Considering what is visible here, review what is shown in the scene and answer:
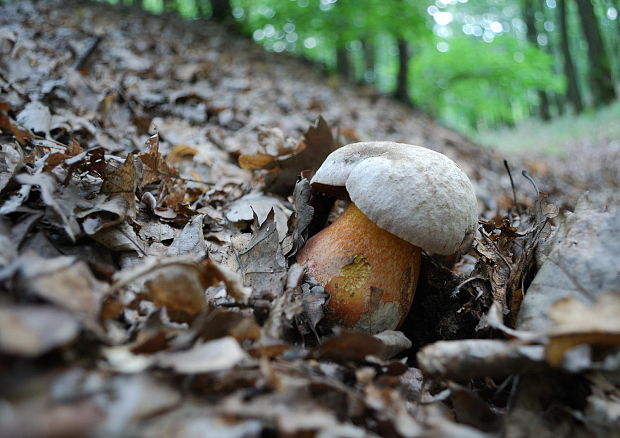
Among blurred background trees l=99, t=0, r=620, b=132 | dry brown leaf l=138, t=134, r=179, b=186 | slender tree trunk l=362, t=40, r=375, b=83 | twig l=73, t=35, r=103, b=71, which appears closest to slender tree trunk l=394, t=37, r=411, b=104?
blurred background trees l=99, t=0, r=620, b=132

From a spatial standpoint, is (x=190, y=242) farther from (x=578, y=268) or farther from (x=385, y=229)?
(x=578, y=268)

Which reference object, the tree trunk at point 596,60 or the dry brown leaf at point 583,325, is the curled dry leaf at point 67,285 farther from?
the tree trunk at point 596,60

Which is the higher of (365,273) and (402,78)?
(365,273)

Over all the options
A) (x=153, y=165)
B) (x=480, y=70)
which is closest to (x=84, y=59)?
(x=153, y=165)

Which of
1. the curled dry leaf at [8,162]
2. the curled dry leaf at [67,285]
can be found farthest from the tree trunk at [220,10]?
the curled dry leaf at [67,285]

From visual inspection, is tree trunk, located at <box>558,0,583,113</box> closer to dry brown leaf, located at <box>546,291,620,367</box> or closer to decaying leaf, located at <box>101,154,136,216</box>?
dry brown leaf, located at <box>546,291,620,367</box>

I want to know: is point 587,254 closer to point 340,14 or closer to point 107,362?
point 107,362

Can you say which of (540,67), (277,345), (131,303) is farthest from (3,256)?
(540,67)
